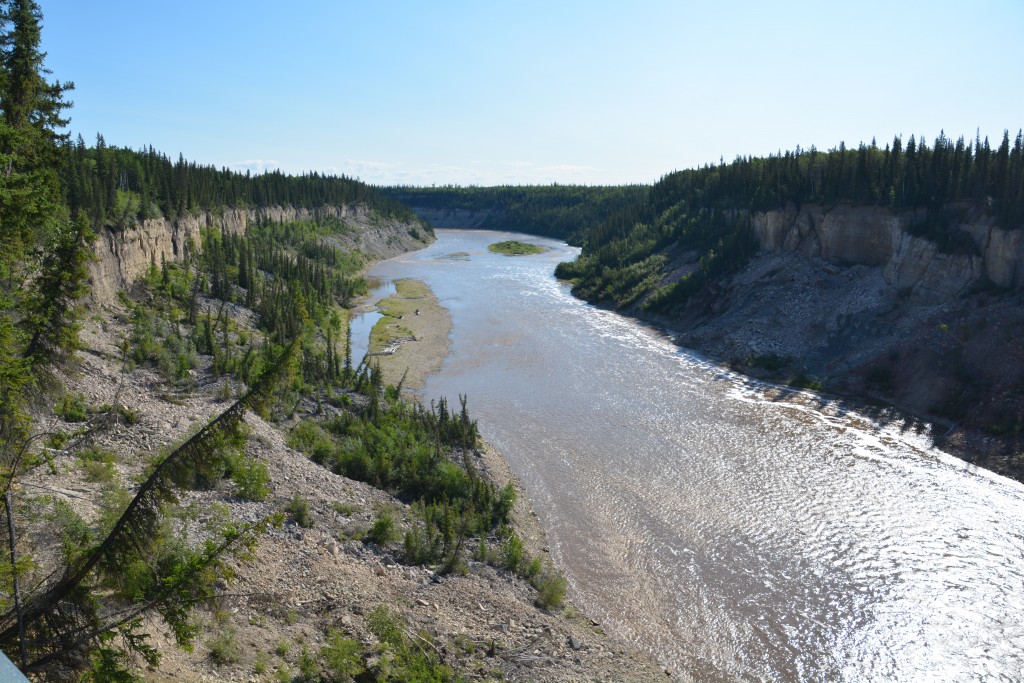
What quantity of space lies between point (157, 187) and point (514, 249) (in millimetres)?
69388

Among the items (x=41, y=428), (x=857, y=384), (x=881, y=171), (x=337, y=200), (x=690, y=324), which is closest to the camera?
(x=41, y=428)

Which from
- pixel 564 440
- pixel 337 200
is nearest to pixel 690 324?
pixel 564 440

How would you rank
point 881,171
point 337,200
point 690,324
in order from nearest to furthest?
1. point 881,171
2. point 690,324
3. point 337,200

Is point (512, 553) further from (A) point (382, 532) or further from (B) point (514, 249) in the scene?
(B) point (514, 249)

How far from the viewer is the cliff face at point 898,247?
4012 centimetres

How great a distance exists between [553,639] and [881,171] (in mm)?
45522

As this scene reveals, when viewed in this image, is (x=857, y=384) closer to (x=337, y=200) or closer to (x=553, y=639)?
(x=553, y=639)

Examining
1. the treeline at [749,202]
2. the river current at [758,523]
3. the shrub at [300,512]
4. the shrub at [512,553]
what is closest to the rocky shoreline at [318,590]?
the shrub at [300,512]

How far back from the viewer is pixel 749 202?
67.3 m

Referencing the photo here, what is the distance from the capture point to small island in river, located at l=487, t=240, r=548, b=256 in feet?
388

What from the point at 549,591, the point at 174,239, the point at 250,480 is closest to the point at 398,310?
the point at 174,239

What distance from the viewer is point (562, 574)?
71.4ft

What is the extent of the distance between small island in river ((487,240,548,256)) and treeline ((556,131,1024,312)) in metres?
21.9

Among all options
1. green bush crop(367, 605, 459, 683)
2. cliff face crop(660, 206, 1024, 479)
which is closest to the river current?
cliff face crop(660, 206, 1024, 479)
